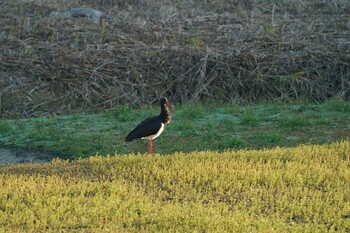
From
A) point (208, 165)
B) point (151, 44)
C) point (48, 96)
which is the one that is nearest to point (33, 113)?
point (48, 96)

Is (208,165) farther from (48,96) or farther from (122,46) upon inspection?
(122,46)

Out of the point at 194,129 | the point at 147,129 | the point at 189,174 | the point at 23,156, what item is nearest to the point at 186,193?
the point at 189,174

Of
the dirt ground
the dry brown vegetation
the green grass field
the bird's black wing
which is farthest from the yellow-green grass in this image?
the dry brown vegetation

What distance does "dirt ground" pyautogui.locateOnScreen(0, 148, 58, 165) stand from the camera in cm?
1277

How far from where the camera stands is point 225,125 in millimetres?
14586

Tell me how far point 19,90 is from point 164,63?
3400 millimetres

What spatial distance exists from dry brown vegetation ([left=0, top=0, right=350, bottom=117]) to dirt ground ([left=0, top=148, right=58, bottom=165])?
124 inches

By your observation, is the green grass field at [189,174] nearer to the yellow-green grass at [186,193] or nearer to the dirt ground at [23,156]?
the yellow-green grass at [186,193]

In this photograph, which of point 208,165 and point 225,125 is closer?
point 208,165

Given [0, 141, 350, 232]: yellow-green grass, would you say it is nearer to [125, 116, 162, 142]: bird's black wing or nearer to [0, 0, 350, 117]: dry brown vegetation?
[125, 116, 162, 142]: bird's black wing

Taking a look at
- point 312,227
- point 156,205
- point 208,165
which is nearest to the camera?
point 312,227

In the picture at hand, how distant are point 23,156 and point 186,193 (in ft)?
14.4

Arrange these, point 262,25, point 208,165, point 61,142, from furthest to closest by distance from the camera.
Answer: point 262,25 < point 61,142 < point 208,165

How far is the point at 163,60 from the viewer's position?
1827 cm
